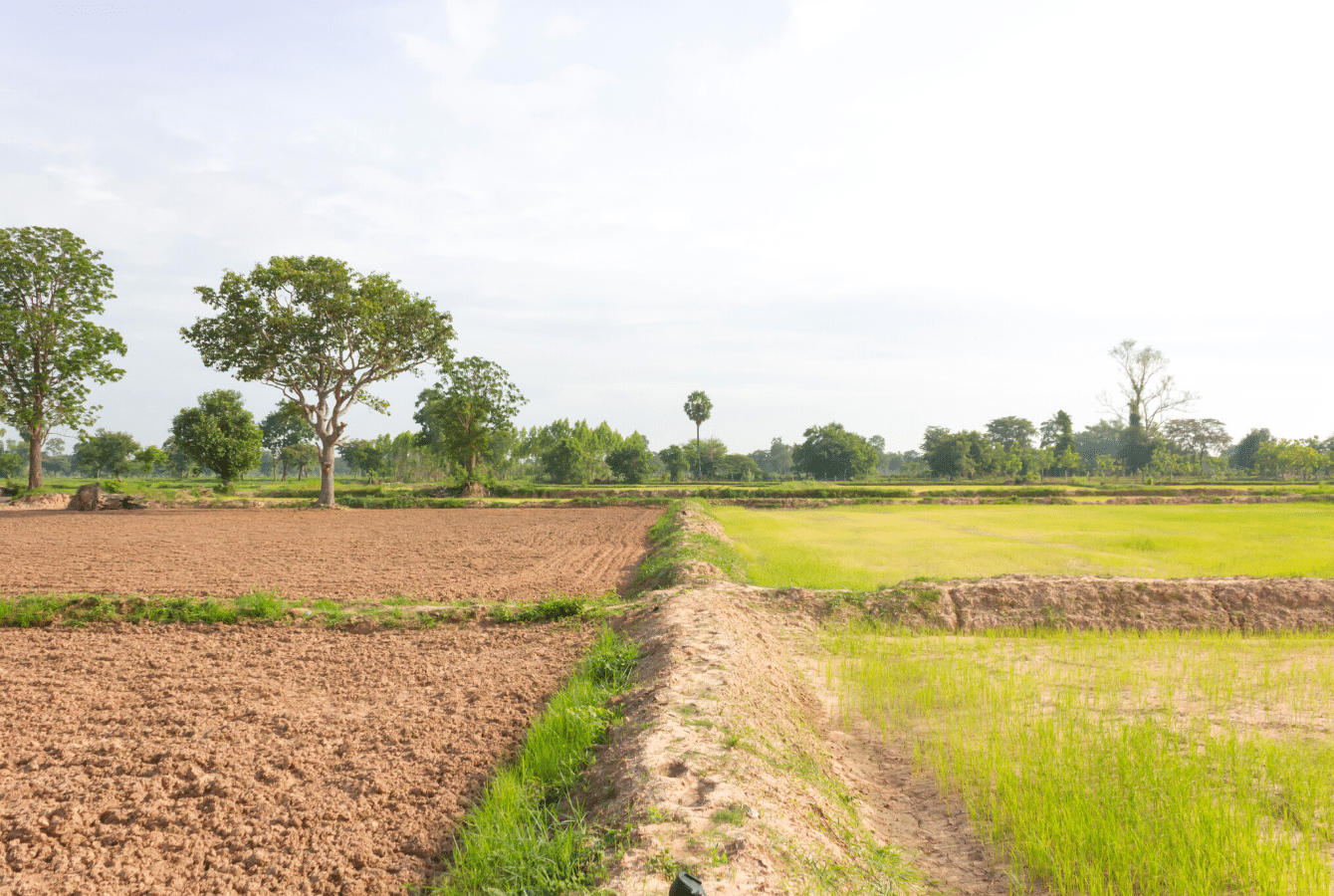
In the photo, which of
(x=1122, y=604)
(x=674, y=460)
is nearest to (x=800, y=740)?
(x=1122, y=604)

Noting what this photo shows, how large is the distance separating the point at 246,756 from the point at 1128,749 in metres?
6.51

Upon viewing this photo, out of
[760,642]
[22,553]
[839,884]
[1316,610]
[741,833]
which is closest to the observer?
[839,884]

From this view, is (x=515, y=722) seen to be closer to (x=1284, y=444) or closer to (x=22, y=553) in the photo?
(x=22, y=553)

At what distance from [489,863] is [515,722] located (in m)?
2.13

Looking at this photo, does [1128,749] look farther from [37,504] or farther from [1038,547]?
[37,504]

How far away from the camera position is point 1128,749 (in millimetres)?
4516

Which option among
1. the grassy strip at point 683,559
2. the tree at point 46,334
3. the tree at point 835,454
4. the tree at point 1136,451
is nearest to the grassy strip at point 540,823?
the grassy strip at point 683,559

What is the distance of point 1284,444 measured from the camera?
8450cm

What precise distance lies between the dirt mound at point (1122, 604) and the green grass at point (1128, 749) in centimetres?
110

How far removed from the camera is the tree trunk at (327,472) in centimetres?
3378

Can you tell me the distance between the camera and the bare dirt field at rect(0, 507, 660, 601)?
1182 centimetres

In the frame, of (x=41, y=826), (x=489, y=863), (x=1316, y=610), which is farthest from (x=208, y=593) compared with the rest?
(x=1316, y=610)

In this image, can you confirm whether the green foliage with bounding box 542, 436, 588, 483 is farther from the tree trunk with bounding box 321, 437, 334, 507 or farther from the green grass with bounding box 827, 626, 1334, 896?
the green grass with bounding box 827, 626, 1334, 896

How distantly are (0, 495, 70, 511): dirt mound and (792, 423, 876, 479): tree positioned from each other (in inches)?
3162
